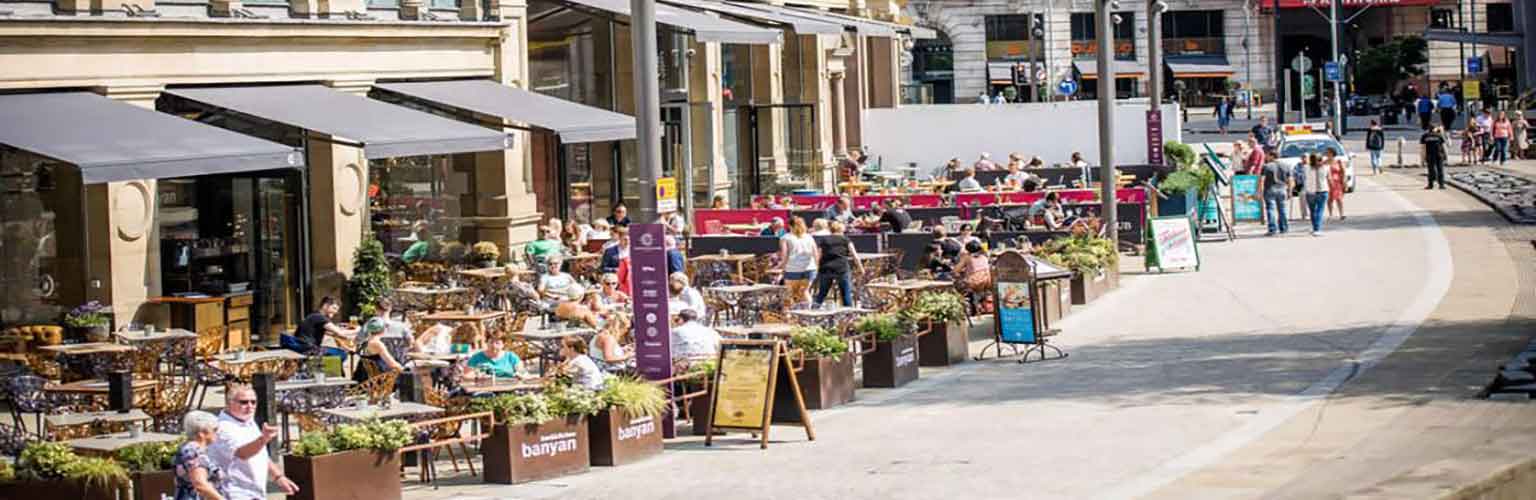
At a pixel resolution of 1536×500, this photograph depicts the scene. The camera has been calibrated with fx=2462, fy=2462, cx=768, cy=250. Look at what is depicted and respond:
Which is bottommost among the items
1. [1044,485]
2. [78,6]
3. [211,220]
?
[1044,485]

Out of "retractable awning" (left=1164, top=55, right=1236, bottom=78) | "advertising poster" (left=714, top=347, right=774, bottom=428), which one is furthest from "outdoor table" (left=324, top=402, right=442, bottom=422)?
"retractable awning" (left=1164, top=55, right=1236, bottom=78)

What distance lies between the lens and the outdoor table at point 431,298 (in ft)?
94.3

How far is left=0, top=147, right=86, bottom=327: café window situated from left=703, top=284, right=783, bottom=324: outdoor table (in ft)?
23.9

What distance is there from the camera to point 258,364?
22.2 m

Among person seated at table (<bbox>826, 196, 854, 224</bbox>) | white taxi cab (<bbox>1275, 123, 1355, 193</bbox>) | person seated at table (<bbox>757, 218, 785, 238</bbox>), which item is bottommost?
person seated at table (<bbox>757, 218, 785, 238</bbox>)

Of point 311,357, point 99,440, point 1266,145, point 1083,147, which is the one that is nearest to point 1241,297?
point 311,357

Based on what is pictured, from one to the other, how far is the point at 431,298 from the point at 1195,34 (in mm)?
79559

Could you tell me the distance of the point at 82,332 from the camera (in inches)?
996

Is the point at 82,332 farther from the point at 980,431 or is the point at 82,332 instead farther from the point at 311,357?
the point at 980,431

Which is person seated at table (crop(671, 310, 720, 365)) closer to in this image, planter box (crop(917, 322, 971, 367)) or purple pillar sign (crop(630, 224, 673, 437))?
purple pillar sign (crop(630, 224, 673, 437))

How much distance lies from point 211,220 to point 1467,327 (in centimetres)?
1414

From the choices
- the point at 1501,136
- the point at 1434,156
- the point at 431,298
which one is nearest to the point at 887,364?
the point at 431,298

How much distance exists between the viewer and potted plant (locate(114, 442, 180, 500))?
16.5m

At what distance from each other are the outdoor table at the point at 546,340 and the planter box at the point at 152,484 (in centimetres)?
714
